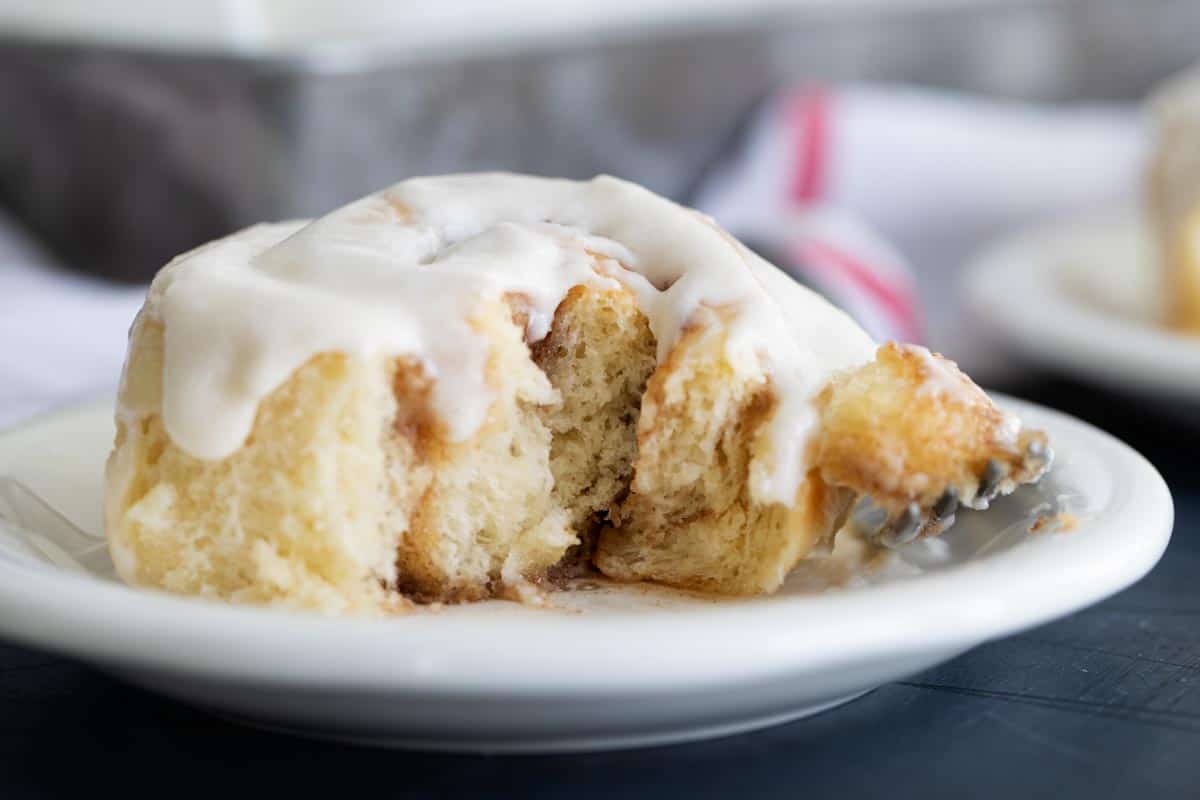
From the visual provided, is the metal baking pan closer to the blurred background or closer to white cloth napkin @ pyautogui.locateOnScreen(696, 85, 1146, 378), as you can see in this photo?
the blurred background

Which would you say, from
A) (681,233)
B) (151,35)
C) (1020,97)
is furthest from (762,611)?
(1020,97)

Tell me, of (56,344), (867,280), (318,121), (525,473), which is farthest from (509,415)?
(867,280)

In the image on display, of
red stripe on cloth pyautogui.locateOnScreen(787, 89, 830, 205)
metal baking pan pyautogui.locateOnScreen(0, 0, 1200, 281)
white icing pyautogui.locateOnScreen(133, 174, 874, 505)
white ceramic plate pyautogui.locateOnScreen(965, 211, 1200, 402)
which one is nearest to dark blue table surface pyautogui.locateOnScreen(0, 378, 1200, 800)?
white icing pyautogui.locateOnScreen(133, 174, 874, 505)

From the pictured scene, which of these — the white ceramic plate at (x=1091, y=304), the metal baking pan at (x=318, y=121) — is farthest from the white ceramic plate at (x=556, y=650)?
the metal baking pan at (x=318, y=121)

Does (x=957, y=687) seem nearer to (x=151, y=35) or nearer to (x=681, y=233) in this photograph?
(x=681, y=233)

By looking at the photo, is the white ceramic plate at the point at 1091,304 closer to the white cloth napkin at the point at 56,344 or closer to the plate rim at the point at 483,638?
the plate rim at the point at 483,638

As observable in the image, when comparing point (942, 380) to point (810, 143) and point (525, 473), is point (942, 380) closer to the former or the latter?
point (525, 473)
